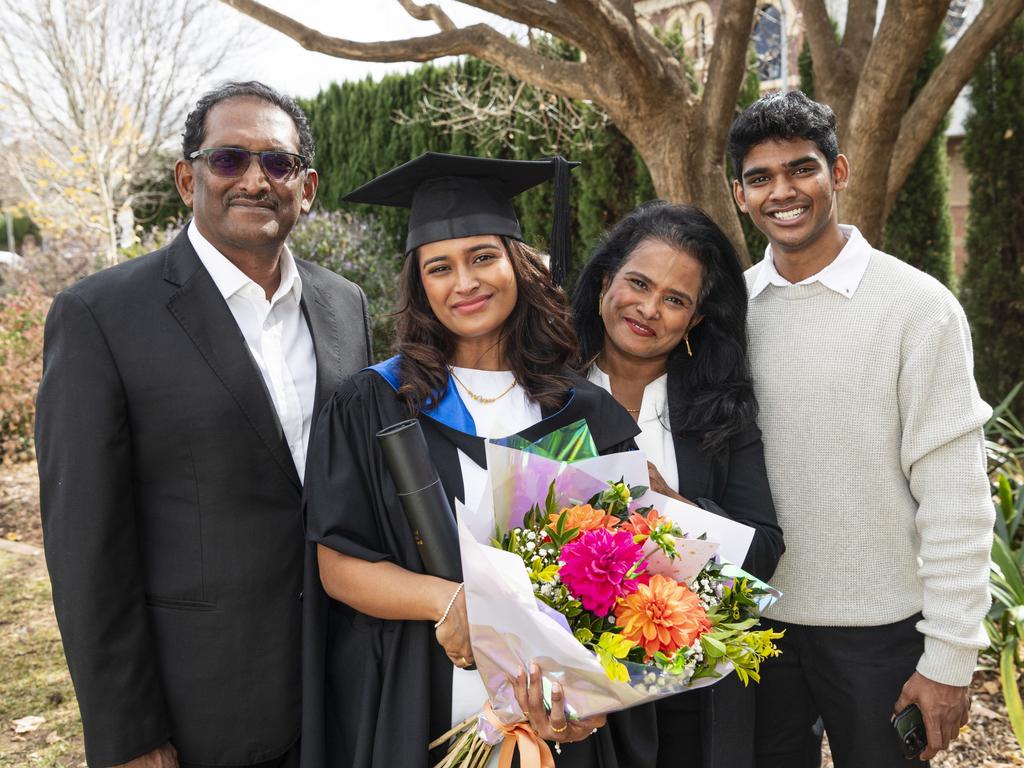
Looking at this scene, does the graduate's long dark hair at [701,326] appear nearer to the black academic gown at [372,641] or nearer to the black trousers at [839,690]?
the black academic gown at [372,641]

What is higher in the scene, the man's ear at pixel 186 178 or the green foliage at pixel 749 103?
the green foliage at pixel 749 103

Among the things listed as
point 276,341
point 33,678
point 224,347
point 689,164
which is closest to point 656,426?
point 276,341

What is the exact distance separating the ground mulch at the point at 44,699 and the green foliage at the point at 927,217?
4294 millimetres

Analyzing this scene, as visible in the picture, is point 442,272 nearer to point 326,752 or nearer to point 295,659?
point 295,659

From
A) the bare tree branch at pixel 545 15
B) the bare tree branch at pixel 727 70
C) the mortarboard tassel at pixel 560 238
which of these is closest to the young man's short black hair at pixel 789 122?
the mortarboard tassel at pixel 560 238

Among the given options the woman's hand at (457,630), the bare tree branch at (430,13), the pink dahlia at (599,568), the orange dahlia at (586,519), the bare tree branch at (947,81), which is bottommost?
the woman's hand at (457,630)

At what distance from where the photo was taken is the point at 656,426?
7.60 ft

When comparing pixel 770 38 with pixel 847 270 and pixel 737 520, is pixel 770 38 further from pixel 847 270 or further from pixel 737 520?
pixel 737 520

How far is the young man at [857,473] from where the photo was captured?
213cm

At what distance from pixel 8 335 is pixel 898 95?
7569mm

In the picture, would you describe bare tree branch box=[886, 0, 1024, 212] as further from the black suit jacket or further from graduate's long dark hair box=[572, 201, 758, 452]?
the black suit jacket

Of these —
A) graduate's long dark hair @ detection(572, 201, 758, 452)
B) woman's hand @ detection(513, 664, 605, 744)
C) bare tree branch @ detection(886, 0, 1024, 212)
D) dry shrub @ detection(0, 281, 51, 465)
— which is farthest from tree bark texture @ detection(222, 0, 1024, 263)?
dry shrub @ detection(0, 281, 51, 465)

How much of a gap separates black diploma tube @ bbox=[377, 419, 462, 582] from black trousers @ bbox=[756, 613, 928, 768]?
110cm

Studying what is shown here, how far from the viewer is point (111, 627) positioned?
6.00 feet
